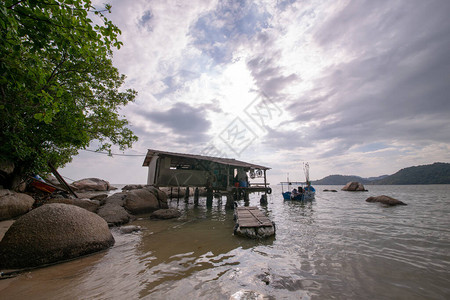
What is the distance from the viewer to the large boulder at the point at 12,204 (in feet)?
26.9

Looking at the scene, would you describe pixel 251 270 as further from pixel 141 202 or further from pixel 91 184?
pixel 91 184

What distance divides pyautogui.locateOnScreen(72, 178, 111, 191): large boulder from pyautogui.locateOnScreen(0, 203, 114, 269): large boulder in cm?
3701

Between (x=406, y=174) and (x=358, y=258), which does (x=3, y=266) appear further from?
(x=406, y=174)

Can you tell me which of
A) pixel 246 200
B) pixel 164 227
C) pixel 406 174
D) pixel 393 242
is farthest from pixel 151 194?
pixel 406 174

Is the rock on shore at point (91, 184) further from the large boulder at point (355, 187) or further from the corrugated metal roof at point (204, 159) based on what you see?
the large boulder at point (355, 187)

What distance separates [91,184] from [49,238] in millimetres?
40299

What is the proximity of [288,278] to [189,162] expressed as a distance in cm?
1671

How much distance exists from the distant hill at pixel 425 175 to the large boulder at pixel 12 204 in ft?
430

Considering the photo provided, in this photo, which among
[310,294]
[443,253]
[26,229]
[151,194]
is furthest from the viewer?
[151,194]

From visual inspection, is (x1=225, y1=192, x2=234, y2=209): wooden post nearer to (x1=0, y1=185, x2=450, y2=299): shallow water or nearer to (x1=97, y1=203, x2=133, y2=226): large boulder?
(x1=97, y1=203, x2=133, y2=226): large boulder

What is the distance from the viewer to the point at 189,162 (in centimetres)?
1988

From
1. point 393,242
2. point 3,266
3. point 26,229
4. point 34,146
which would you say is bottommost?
point 393,242

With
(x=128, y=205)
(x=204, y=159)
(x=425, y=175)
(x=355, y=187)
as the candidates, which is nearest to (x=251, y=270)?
(x=128, y=205)

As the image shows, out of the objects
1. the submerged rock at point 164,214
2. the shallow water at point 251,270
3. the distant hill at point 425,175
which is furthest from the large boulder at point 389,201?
the distant hill at point 425,175
